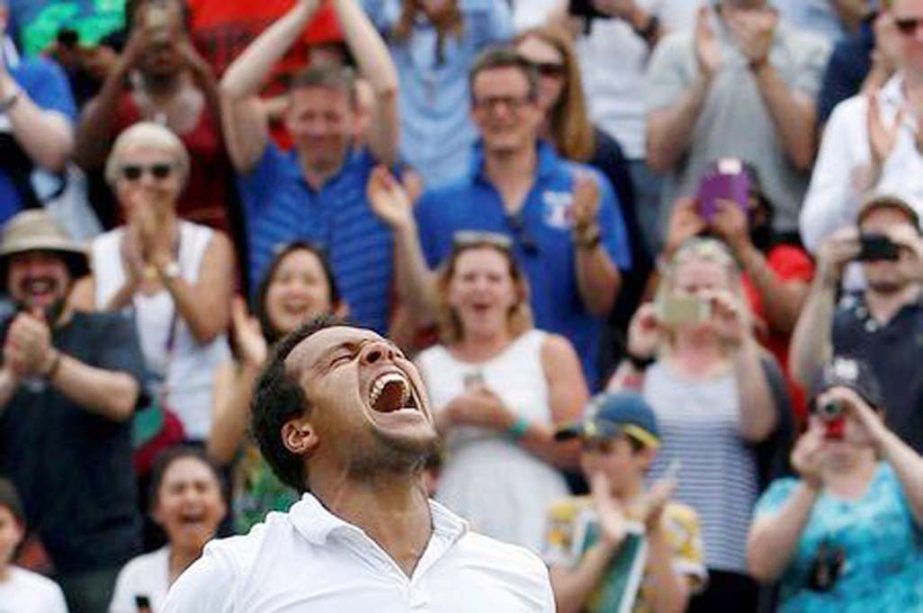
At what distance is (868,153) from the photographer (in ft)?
38.9

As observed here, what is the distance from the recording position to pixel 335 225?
12148mm

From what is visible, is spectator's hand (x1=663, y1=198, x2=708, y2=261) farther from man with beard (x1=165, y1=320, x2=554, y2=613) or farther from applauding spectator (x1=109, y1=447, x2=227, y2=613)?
man with beard (x1=165, y1=320, x2=554, y2=613)

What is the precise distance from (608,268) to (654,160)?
1.16 m

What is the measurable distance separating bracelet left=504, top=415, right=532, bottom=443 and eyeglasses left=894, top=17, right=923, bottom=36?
222 centimetres

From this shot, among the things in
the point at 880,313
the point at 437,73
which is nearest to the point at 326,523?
the point at 880,313

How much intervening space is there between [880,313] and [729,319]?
1.75ft

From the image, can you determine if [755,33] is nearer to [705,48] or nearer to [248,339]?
[705,48]

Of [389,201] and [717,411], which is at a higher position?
[389,201]

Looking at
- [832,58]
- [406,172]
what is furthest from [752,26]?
[406,172]

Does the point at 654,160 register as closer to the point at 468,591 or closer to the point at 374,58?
the point at 374,58

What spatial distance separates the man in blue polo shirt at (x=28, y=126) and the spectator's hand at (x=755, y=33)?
283 centimetres

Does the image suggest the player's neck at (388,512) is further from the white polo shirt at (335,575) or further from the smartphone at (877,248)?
the smartphone at (877,248)

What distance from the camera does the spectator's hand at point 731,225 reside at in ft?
38.5

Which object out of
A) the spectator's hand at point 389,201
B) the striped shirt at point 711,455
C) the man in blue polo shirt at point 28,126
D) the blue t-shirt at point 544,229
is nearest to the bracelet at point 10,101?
the man in blue polo shirt at point 28,126
